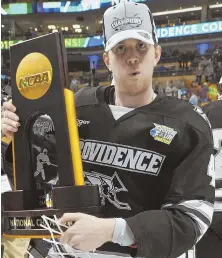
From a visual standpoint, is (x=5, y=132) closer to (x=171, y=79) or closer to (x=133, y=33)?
(x=133, y=33)

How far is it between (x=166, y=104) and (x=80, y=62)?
661 inches

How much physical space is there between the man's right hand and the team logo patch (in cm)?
34

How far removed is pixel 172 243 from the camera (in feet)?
3.23

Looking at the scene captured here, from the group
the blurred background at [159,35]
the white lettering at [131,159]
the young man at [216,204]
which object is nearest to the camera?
the white lettering at [131,159]

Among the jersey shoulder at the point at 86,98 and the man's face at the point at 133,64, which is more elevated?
the man's face at the point at 133,64

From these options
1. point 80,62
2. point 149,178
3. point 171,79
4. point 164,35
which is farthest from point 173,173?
point 80,62

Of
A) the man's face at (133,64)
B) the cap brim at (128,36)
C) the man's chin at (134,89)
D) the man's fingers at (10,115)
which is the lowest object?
the man's fingers at (10,115)

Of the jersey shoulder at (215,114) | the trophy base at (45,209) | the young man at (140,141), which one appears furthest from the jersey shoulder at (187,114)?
the jersey shoulder at (215,114)

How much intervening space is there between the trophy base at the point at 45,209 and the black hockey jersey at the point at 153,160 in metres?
0.16

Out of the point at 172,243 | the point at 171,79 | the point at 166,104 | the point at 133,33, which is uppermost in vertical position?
the point at 133,33

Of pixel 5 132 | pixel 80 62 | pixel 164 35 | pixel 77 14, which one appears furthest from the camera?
pixel 77 14

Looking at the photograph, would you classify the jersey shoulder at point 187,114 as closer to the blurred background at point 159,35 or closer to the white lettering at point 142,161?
the white lettering at point 142,161

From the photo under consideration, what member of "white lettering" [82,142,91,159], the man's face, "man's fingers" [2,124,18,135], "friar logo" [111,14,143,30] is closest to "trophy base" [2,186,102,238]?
"man's fingers" [2,124,18,135]

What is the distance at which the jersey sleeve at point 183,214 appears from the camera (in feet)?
3.18
